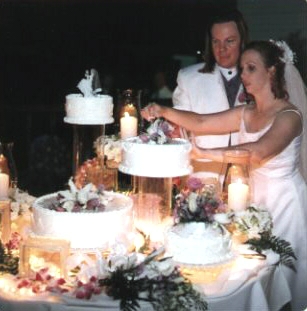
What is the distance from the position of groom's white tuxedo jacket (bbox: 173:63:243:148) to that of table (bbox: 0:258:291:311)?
2.08m

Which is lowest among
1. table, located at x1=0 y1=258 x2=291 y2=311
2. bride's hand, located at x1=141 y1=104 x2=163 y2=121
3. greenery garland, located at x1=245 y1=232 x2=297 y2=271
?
table, located at x1=0 y1=258 x2=291 y2=311

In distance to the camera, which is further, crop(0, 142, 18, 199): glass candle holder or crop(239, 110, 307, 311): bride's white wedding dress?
crop(239, 110, 307, 311): bride's white wedding dress

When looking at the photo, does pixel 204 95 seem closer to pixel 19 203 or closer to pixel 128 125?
pixel 128 125

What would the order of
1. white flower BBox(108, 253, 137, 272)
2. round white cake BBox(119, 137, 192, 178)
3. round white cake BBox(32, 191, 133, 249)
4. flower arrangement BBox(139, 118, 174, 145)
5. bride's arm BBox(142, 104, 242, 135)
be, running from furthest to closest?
bride's arm BBox(142, 104, 242, 135) < flower arrangement BBox(139, 118, 174, 145) < round white cake BBox(119, 137, 192, 178) < round white cake BBox(32, 191, 133, 249) < white flower BBox(108, 253, 137, 272)

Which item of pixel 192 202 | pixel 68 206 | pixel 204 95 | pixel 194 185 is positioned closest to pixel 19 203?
pixel 68 206

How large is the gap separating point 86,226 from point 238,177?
3.74ft

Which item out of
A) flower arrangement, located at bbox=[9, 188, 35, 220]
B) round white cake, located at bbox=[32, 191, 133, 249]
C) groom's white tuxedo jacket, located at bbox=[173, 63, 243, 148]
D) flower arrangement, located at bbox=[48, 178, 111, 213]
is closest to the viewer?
round white cake, located at bbox=[32, 191, 133, 249]

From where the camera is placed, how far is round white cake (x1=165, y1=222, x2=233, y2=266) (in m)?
3.03

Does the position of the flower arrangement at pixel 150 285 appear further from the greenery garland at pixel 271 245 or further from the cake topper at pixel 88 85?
the cake topper at pixel 88 85

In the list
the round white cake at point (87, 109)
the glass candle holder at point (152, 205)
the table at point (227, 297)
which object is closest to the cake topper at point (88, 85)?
the round white cake at point (87, 109)

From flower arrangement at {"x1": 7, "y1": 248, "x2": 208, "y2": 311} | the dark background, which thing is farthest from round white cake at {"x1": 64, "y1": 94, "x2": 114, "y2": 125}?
the dark background

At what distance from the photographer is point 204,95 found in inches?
212

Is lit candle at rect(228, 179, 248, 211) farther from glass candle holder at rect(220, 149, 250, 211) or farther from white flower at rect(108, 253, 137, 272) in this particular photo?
white flower at rect(108, 253, 137, 272)

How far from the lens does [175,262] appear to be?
3.03 m
